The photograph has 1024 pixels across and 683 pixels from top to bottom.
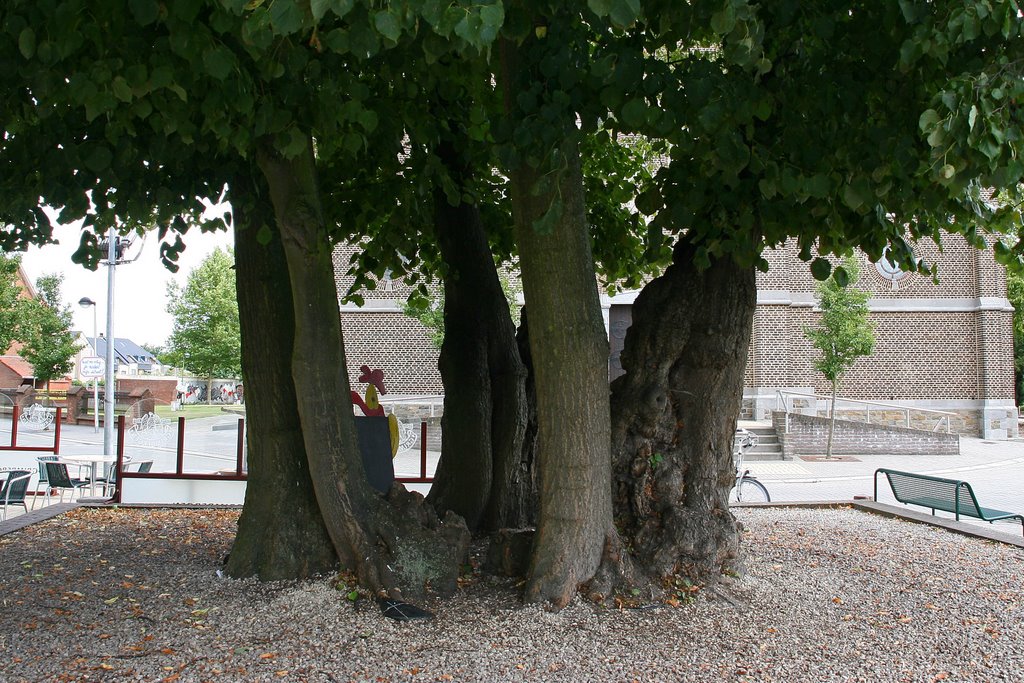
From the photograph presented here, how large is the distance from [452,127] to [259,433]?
10.0 feet

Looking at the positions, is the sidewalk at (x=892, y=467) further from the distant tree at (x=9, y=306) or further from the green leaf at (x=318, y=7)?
the distant tree at (x=9, y=306)

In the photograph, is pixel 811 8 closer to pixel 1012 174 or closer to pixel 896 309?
pixel 1012 174

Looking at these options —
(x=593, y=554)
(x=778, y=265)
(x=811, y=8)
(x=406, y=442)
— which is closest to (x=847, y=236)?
(x=811, y=8)

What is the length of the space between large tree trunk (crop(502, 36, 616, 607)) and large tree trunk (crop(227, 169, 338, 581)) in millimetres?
1758

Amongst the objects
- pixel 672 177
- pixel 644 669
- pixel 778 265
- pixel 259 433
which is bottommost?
pixel 644 669

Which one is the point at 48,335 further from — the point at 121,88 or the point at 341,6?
the point at 341,6

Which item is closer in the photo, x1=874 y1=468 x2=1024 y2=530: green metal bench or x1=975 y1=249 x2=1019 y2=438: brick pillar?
x1=874 y1=468 x2=1024 y2=530: green metal bench

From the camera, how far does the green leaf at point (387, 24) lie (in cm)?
300

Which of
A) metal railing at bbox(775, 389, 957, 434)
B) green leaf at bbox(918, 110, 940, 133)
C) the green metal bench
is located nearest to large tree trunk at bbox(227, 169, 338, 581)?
green leaf at bbox(918, 110, 940, 133)

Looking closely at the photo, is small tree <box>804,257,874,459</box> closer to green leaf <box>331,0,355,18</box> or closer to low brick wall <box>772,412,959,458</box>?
low brick wall <box>772,412,959,458</box>

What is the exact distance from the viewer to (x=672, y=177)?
5793mm

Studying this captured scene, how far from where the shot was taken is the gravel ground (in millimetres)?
4512

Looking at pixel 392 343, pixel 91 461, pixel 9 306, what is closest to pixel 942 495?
pixel 91 461

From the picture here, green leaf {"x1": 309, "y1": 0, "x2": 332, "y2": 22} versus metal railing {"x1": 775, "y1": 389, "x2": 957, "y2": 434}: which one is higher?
green leaf {"x1": 309, "y1": 0, "x2": 332, "y2": 22}
